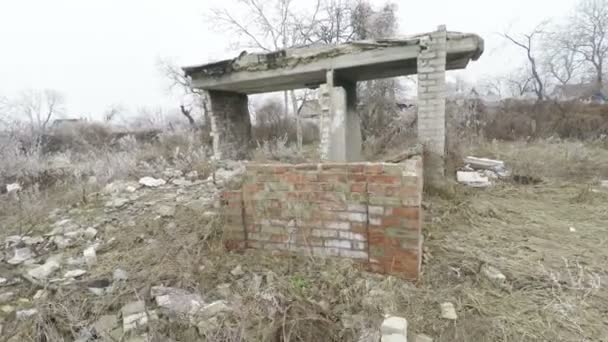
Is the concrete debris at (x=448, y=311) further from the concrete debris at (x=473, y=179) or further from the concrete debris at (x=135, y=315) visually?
the concrete debris at (x=473, y=179)

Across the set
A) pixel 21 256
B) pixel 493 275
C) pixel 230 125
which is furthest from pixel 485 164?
pixel 21 256

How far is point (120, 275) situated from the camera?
8.15ft

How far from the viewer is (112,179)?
5781 mm

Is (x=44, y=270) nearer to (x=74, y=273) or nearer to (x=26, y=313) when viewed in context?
(x=74, y=273)

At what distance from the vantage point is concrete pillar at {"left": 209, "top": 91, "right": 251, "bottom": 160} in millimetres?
8258

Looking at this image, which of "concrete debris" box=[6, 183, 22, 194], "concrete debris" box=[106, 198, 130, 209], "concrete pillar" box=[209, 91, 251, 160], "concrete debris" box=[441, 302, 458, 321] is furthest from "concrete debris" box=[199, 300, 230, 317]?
"concrete pillar" box=[209, 91, 251, 160]

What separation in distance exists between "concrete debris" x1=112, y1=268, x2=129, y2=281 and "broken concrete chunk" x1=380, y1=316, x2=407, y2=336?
2.08 m

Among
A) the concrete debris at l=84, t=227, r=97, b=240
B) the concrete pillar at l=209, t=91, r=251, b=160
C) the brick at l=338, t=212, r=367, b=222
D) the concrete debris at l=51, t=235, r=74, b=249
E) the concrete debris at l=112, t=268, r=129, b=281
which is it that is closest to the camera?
the brick at l=338, t=212, r=367, b=222

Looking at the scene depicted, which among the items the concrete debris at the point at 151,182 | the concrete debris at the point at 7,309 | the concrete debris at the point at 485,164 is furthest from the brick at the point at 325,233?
the concrete debris at the point at 485,164

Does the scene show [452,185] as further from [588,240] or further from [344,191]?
[344,191]

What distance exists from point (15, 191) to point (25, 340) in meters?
4.91

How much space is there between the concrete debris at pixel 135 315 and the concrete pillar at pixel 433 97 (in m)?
4.21

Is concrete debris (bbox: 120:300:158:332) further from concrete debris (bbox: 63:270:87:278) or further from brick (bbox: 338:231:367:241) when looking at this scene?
brick (bbox: 338:231:367:241)

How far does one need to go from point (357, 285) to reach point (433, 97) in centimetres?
412
